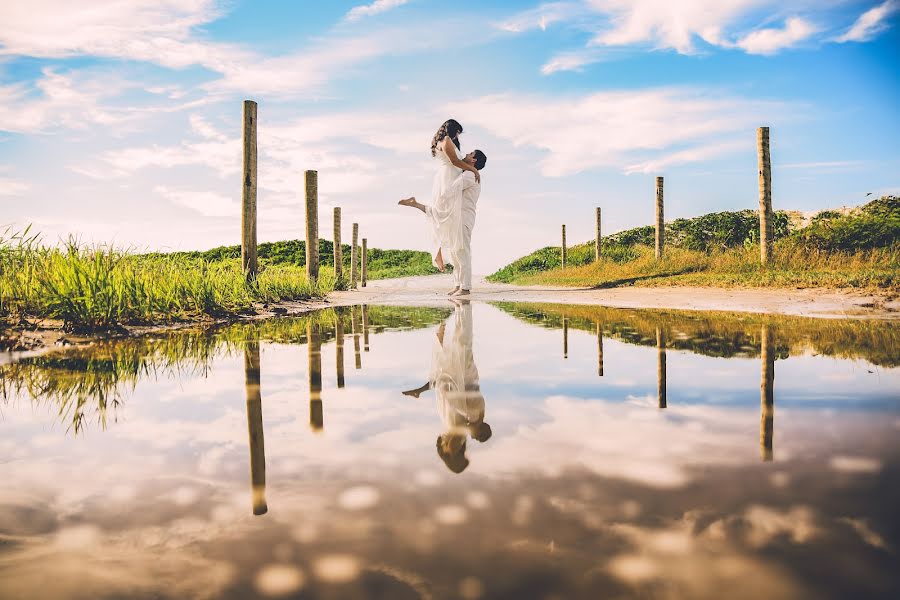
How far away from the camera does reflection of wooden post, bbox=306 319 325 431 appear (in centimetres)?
203

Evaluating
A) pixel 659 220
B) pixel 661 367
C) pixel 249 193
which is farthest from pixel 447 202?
pixel 659 220

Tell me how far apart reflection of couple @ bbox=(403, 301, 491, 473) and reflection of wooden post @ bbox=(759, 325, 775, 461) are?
0.78 meters

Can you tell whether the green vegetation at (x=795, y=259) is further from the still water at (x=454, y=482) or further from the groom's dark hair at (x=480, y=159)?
the still water at (x=454, y=482)

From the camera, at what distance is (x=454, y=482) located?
1.38 m

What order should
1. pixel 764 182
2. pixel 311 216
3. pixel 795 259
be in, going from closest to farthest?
pixel 311 216, pixel 795 259, pixel 764 182

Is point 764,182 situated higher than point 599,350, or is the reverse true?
point 764,182

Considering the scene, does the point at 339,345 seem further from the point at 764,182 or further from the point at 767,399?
the point at 764,182

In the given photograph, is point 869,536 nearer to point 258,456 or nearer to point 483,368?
point 258,456

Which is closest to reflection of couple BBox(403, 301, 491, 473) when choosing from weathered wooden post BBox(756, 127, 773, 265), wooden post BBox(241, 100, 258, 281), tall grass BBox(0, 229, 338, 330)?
tall grass BBox(0, 229, 338, 330)

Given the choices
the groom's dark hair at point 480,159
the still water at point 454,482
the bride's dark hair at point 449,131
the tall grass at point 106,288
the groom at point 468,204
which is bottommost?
the still water at point 454,482

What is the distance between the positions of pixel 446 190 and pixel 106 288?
595cm

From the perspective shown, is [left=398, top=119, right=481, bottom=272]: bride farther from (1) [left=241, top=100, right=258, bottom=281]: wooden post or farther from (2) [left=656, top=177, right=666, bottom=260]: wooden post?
(2) [left=656, top=177, right=666, bottom=260]: wooden post

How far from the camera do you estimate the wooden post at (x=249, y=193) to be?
379 inches

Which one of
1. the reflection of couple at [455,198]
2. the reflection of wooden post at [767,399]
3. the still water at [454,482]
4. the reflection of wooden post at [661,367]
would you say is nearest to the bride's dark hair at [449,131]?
the reflection of couple at [455,198]
